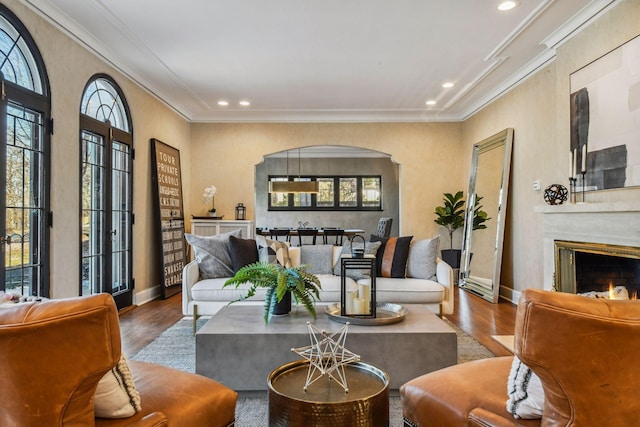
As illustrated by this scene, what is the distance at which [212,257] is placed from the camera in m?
4.09

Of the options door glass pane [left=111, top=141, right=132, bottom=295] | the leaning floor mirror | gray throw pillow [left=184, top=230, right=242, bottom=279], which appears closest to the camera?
gray throw pillow [left=184, top=230, right=242, bottom=279]

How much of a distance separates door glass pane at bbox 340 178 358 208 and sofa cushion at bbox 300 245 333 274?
5712 millimetres

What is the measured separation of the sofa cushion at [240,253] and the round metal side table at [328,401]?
2487 millimetres

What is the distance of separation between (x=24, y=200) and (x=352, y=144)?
491cm

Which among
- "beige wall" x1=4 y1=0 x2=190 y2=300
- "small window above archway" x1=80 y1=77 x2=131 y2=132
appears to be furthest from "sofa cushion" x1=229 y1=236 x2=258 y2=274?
"small window above archway" x1=80 y1=77 x2=131 y2=132

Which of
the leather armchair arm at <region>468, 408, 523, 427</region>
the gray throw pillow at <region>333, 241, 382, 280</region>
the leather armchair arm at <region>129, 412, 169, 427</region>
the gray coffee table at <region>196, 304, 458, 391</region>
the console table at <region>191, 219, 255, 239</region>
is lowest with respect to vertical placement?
the gray coffee table at <region>196, 304, 458, 391</region>

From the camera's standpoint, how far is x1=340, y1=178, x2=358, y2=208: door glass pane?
10.2m

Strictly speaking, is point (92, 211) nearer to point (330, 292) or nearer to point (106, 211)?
point (106, 211)

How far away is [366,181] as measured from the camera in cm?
1025

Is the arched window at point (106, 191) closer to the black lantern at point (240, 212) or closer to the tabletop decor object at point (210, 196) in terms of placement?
the tabletop decor object at point (210, 196)

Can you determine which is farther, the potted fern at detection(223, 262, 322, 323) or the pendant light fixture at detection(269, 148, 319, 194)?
the pendant light fixture at detection(269, 148, 319, 194)

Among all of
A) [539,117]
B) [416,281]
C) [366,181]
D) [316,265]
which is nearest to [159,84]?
[316,265]

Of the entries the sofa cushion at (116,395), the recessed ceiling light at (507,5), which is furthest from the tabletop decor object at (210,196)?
the sofa cushion at (116,395)

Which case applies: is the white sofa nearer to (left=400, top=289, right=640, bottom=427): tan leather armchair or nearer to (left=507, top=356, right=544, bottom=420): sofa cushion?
(left=507, top=356, right=544, bottom=420): sofa cushion
